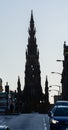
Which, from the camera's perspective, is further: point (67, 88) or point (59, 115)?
point (67, 88)

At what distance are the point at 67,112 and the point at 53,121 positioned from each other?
182 centimetres

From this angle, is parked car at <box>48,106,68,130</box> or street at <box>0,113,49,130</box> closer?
parked car at <box>48,106,68,130</box>

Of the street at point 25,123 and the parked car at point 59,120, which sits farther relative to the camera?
the street at point 25,123

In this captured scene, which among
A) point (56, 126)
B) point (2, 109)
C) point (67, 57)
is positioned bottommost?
point (56, 126)

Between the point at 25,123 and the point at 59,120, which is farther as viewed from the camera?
the point at 25,123

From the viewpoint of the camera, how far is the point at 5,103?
4008 inches

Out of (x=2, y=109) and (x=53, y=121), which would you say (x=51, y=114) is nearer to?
(x=53, y=121)

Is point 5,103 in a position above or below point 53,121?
above

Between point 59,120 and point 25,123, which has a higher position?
point 25,123

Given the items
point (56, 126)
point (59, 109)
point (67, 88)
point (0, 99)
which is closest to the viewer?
point (56, 126)

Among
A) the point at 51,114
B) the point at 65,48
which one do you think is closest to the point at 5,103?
the point at 65,48

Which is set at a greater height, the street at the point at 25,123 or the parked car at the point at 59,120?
the street at the point at 25,123

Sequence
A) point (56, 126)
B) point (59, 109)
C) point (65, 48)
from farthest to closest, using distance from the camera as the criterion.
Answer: point (65, 48) < point (59, 109) < point (56, 126)

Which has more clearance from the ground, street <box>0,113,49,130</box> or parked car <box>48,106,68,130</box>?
street <box>0,113,49,130</box>
